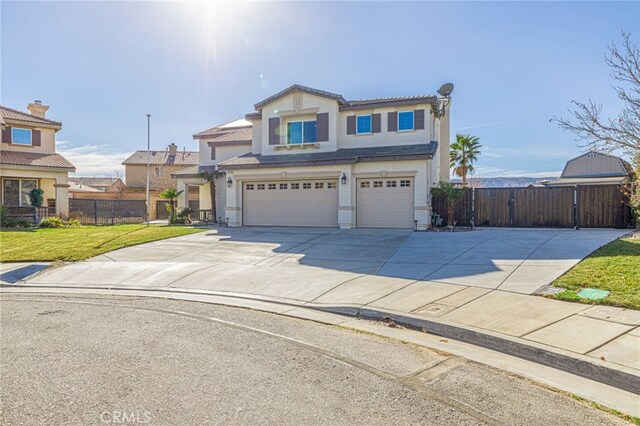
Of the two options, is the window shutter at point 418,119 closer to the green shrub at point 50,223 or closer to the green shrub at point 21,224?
the green shrub at point 50,223

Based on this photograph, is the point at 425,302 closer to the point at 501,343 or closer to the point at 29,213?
the point at 501,343

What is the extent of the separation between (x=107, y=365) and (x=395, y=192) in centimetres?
1628

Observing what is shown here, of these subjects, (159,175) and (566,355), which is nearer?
(566,355)

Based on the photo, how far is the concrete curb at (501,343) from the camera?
4758 mm

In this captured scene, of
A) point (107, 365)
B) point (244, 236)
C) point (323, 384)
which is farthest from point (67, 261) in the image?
point (323, 384)

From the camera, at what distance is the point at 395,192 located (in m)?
20.0

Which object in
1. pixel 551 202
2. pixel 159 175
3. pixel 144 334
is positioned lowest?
pixel 144 334

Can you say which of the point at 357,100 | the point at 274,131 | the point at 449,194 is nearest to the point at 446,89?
the point at 357,100

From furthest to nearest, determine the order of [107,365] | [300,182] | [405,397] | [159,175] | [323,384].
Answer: [159,175] < [300,182] < [107,365] < [323,384] < [405,397]

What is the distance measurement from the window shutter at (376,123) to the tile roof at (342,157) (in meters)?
0.95

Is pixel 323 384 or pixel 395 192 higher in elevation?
pixel 395 192

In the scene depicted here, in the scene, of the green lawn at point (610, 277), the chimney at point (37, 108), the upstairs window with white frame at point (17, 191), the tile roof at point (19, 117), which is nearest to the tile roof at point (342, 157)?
the green lawn at point (610, 277)

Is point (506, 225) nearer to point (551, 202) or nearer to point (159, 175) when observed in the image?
point (551, 202)

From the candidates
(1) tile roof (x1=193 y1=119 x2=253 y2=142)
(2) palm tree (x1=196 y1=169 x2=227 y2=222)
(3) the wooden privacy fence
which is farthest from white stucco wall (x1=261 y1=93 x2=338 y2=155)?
(3) the wooden privacy fence
